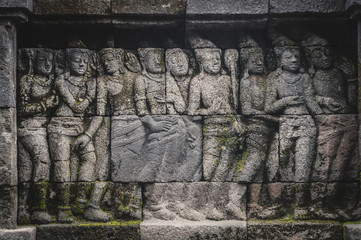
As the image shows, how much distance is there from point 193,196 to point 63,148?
1.96m

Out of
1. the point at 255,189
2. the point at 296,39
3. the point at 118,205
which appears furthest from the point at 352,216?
the point at 118,205

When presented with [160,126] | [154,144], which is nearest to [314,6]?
[160,126]

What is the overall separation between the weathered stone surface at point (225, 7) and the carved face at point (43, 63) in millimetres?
2117

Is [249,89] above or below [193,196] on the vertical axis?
above

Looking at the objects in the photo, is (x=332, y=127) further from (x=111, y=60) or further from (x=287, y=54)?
(x=111, y=60)

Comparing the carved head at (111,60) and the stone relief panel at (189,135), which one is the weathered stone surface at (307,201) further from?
the carved head at (111,60)

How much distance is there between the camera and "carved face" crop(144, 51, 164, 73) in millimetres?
5738

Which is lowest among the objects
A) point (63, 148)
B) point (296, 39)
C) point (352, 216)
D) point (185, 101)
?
point (352, 216)

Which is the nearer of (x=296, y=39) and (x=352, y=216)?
(x=352, y=216)

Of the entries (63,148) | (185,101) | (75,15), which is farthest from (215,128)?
(75,15)

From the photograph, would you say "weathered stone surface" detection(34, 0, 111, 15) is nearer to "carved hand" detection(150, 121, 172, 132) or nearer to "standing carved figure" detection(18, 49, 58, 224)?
"standing carved figure" detection(18, 49, 58, 224)

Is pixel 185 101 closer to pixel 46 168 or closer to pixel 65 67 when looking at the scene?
pixel 65 67

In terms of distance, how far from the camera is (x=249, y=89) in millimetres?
5691

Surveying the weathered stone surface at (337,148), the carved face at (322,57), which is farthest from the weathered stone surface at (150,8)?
the weathered stone surface at (337,148)
